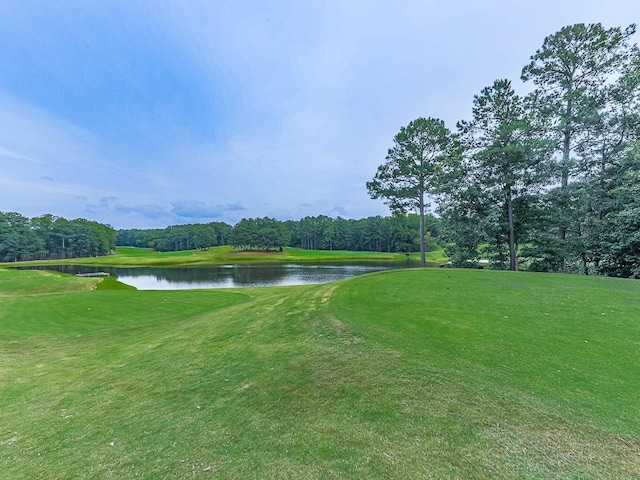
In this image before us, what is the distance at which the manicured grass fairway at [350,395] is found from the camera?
2531mm

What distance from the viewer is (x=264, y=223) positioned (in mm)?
95375

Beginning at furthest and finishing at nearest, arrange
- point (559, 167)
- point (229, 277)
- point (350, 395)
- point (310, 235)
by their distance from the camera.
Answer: point (310, 235) < point (229, 277) < point (559, 167) < point (350, 395)

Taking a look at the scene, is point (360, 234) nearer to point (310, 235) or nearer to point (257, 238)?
point (310, 235)

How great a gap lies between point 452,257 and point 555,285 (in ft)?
36.3

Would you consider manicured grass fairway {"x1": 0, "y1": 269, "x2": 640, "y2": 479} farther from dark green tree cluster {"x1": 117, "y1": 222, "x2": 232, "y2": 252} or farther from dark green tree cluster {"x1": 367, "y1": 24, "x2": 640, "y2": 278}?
dark green tree cluster {"x1": 117, "y1": 222, "x2": 232, "y2": 252}

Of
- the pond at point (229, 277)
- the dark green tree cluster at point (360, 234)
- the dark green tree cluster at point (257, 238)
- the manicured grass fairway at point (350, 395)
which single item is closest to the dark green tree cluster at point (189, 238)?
the dark green tree cluster at point (257, 238)

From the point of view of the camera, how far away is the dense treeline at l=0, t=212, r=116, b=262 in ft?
232

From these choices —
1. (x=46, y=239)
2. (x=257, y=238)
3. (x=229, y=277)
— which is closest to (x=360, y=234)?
(x=257, y=238)

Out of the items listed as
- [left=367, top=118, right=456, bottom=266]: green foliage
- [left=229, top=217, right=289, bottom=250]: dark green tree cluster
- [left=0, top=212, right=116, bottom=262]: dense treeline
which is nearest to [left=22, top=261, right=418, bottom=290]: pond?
[left=367, top=118, right=456, bottom=266]: green foliage

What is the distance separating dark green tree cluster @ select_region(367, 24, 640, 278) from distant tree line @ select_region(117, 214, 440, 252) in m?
50.6

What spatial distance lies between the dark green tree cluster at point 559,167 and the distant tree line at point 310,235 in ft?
166

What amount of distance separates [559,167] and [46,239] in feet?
378

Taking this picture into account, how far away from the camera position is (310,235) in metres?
98.1

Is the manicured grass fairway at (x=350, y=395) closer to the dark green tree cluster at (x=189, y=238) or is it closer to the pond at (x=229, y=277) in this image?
the pond at (x=229, y=277)
